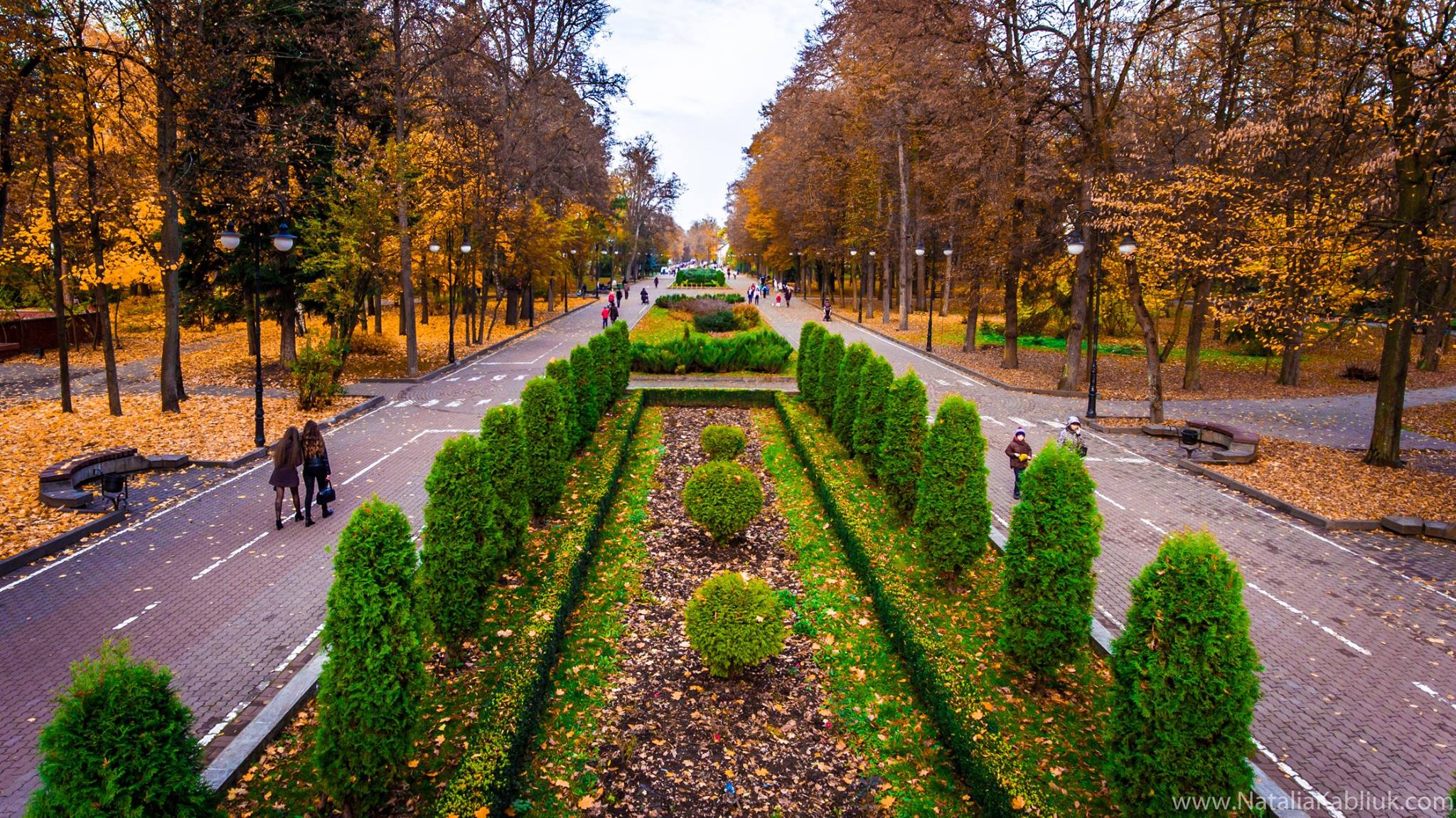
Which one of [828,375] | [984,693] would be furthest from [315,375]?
[984,693]

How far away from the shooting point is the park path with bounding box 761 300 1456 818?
6559 mm

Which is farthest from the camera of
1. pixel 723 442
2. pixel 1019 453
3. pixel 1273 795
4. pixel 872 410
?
pixel 723 442

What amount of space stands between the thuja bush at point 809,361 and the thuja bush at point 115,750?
16.8 meters

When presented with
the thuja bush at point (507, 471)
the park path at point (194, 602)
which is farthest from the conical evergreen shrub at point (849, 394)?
the park path at point (194, 602)

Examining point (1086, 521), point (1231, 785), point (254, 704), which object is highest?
point (1086, 521)

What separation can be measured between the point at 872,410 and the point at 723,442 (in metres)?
2.89

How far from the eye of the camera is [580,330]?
138 feet

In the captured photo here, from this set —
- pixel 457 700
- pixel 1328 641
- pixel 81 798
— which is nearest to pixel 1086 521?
pixel 1328 641

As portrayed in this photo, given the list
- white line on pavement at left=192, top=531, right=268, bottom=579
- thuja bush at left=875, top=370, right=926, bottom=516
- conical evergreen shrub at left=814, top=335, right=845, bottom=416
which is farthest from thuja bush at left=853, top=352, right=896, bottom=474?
white line on pavement at left=192, top=531, right=268, bottom=579

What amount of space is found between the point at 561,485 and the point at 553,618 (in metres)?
4.30

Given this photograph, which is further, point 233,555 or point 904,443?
point 904,443

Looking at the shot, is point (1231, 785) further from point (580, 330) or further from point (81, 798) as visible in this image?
point (580, 330)

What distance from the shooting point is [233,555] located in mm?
10758

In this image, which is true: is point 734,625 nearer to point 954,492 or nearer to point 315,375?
point 954,492
